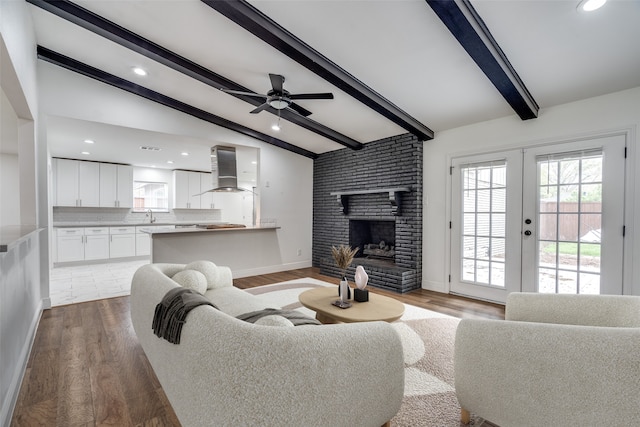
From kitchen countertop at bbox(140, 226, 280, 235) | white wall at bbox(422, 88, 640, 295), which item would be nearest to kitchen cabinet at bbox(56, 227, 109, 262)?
kitchen countertop at bbox(140, 226, 280, 235)

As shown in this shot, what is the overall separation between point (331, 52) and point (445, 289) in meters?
3.36

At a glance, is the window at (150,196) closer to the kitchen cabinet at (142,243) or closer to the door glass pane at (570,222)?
the kitchen cabinet at (142,243)

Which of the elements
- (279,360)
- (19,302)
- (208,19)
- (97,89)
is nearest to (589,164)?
(279,360)

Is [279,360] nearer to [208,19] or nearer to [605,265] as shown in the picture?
[208,19]

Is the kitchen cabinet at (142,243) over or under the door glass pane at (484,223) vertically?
under

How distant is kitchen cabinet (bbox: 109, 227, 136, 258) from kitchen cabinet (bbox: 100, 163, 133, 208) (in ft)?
2.02

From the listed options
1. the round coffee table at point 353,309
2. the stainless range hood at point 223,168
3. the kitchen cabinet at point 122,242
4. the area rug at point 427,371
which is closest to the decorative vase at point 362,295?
the round coffee table at point 353,309

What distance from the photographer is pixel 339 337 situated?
1064 millimetres

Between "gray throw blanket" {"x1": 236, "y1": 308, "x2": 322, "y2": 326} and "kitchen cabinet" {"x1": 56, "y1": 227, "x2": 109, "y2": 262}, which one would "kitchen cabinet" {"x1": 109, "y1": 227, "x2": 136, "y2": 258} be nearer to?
"kitchen cabinet" {"x1": 56, "y1": 227, "x2": 109, "y2": 262}

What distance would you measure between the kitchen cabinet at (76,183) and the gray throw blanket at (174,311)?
6.56 metres

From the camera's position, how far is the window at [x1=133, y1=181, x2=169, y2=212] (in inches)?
287

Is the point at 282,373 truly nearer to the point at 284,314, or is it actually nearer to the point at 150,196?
the point at 284,314

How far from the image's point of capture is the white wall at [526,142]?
2.70 metres

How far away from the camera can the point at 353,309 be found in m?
2.23
